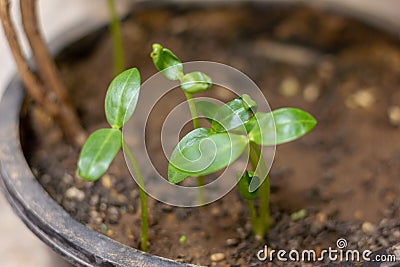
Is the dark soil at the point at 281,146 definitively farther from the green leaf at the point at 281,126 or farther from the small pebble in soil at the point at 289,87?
the green leaf at the point at 281,126

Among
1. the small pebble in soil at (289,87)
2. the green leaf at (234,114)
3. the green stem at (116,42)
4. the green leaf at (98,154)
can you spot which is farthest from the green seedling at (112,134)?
the small pebble in soil at (289,87)

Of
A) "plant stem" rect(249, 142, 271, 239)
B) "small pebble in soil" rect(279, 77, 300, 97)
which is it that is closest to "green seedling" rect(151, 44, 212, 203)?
"plant stem" rect(249, 142, 271, 239)

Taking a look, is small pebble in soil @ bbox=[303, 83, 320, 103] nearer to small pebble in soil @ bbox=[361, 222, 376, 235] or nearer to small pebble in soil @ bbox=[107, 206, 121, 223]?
small pebble in soil @ bbox=[361, 222, 376, 235]

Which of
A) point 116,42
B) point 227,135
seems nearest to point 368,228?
point 227,135

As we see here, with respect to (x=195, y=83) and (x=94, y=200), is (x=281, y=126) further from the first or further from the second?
(x=94, y=200)

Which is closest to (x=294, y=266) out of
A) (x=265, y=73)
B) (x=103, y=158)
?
(x=103, y=158)

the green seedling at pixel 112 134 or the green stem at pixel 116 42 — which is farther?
the green stem at pixel 116 42
